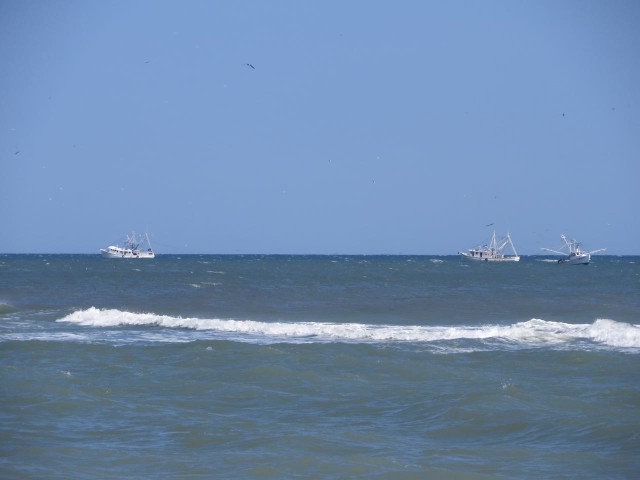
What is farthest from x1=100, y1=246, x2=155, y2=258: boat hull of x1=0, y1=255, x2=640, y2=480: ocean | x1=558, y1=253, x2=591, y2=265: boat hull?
x1=0, y1=255, x2=640, y2=480: ocean

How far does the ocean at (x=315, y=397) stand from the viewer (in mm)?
Result: 11812

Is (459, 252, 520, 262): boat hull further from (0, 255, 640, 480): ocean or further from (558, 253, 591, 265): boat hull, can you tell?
(0, 255, 640, 480): ocean

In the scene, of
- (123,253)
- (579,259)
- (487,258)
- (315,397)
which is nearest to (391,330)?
(315,397)

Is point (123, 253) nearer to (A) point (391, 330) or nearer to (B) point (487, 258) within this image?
(B) point (487, 258)

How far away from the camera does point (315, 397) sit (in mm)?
16672

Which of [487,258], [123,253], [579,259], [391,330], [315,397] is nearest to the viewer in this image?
[315,397]

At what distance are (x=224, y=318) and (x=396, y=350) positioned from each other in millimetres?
12779

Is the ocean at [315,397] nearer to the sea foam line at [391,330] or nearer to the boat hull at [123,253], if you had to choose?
the sea foam line at [391,330]

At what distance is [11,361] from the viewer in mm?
20453

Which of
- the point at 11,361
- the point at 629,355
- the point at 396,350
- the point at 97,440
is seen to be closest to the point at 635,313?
the point at 629,355

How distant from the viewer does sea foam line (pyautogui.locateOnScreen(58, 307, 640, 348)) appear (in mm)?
26062

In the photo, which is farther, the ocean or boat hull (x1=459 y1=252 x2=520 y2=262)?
boat hull (x1=459 y1=252 x2=520 y2=262)

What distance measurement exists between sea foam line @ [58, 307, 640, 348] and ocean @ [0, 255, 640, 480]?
0.10m

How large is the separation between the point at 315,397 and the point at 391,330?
12618mm
